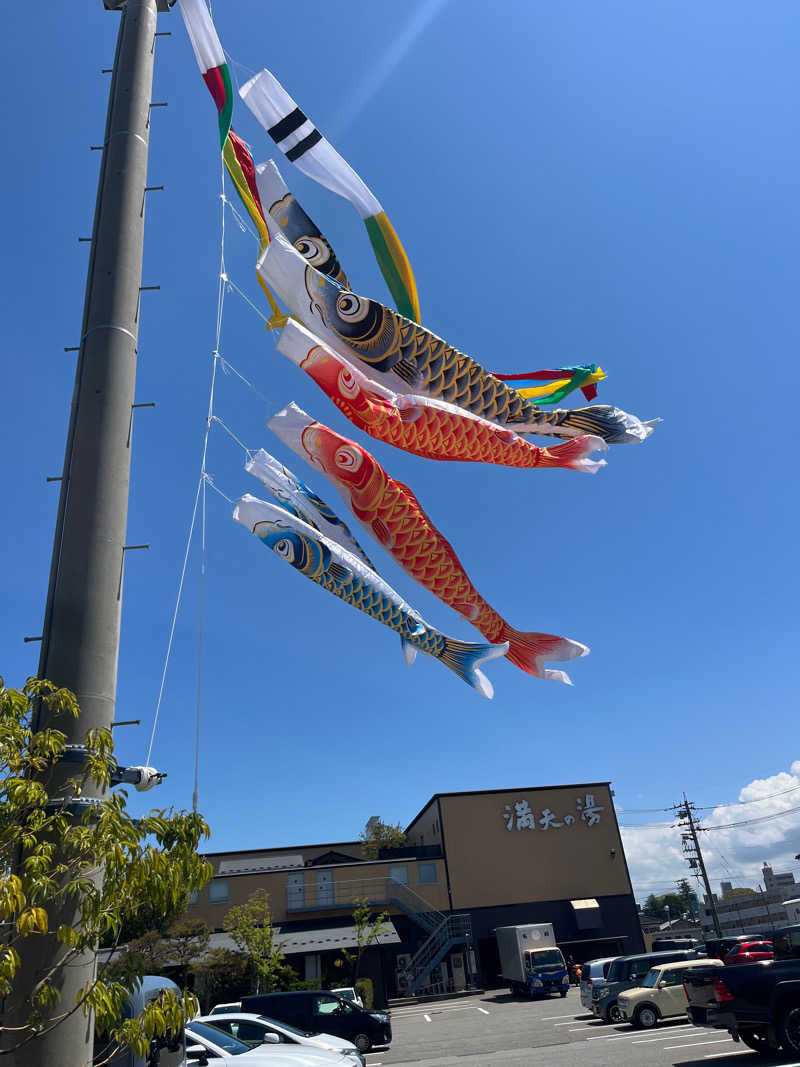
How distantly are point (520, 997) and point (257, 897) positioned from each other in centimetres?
1177

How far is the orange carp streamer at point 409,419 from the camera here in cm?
1083

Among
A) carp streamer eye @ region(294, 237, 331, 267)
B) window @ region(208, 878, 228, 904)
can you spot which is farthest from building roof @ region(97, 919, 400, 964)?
carp streamer eye @ region(294, 237, 331, 267)

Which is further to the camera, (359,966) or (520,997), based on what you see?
(359,966)

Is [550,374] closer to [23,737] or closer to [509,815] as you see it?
[23,737]

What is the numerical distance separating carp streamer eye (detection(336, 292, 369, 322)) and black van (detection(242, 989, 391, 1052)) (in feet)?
41.8

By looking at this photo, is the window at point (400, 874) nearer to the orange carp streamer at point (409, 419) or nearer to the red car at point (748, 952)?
the red car at point (748, 952)

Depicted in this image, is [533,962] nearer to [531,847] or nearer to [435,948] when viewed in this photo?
[435,948]

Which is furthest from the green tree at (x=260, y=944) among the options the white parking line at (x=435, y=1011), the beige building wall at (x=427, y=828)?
the beige building wall at (x=427, y=828)

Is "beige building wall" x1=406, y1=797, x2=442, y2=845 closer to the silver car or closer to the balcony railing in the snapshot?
the balcony railing

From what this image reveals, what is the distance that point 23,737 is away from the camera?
10.4ft

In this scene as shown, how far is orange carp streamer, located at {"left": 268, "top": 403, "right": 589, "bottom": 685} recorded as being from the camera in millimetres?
11867

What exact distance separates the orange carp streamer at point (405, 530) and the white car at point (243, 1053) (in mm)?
6515

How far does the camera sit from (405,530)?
1250 centimetres

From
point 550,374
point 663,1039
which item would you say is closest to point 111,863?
point 550,374
